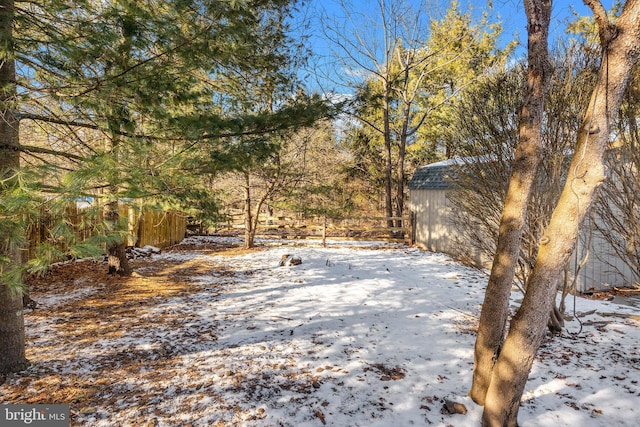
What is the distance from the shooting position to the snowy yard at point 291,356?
2.50 m

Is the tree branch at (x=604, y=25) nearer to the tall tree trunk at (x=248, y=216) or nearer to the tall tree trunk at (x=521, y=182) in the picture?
the tall tree trunk at (x=521, y=182)

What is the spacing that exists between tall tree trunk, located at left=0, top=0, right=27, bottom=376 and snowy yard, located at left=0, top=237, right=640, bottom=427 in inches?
8.8

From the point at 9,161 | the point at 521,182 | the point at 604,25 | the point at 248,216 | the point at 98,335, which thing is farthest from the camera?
the point at 248,216

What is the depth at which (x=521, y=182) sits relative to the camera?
2270 millimetres

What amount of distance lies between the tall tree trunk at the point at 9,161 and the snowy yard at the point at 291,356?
0.22 meters


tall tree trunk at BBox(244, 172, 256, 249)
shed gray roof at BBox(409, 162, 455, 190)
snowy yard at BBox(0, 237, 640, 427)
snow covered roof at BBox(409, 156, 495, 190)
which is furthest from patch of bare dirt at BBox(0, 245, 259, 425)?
shed gray roof at BBox(409, 162, 455, 190)

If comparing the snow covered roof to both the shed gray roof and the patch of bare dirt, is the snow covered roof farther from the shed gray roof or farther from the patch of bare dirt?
the patch of bare dirt

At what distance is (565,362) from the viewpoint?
3.23 meters

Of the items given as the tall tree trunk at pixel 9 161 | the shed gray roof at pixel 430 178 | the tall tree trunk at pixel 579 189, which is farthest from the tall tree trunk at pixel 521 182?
the shed gray roof at pixel 430 178

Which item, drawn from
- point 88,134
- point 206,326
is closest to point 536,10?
point 206,326

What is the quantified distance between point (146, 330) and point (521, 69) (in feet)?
19.3

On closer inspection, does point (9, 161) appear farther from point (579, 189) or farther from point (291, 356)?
point (579, 189)

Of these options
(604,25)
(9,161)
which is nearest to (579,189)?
(604,25)

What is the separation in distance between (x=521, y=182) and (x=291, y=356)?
2782 mm
